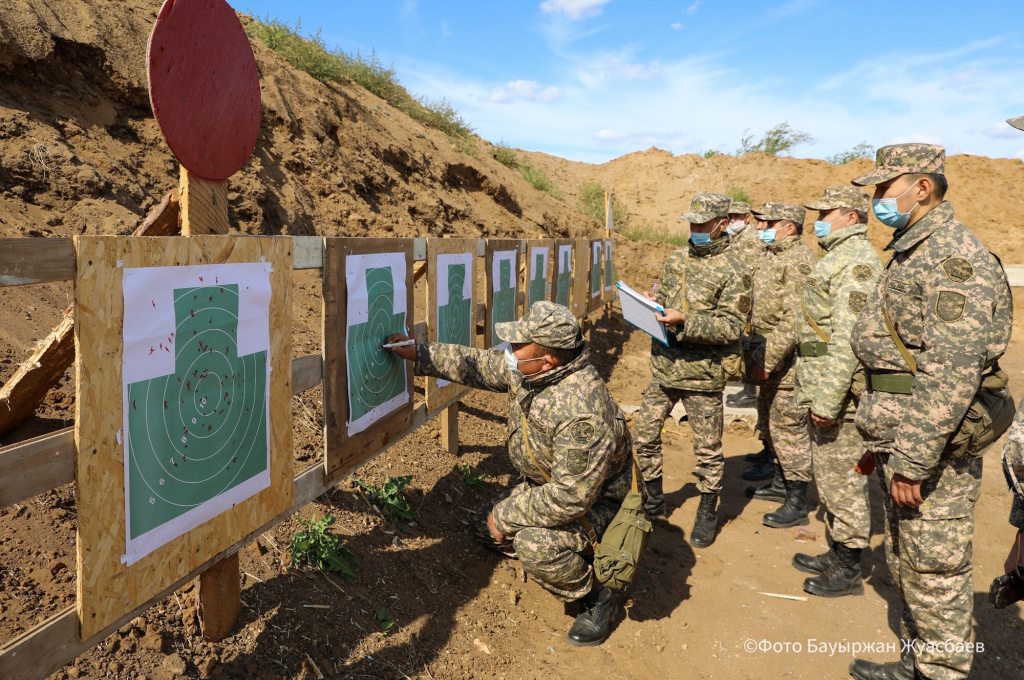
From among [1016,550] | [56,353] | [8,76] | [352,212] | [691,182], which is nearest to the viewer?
[56,353]

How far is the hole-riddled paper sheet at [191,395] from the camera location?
1.79 meters

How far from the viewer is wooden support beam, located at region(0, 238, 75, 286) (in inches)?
57.5

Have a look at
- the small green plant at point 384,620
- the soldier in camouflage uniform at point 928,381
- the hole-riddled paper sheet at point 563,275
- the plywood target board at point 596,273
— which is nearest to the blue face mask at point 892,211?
the soldier in camouflage uniform at point 928,381

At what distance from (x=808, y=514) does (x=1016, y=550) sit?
2.91 meters

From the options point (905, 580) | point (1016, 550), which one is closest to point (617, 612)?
point (905, 580)

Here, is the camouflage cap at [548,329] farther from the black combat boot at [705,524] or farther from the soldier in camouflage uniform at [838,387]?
the black combat boot at [705,524]

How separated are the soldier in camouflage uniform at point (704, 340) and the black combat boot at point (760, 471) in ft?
4.67

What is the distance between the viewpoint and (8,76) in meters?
4.98

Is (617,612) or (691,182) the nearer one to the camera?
(617,612)

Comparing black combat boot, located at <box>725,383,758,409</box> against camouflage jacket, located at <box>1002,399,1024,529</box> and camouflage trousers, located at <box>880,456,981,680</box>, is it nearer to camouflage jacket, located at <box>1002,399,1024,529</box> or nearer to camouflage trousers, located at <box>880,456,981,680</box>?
camouflage trousers, located at <box>880,456,981,680</box>

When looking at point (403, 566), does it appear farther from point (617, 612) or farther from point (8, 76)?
point (8, 76)

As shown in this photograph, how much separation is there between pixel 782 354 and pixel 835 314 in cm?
124

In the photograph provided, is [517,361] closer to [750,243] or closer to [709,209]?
[709,209]

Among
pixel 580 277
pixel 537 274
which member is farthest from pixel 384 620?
pixel 580 277
